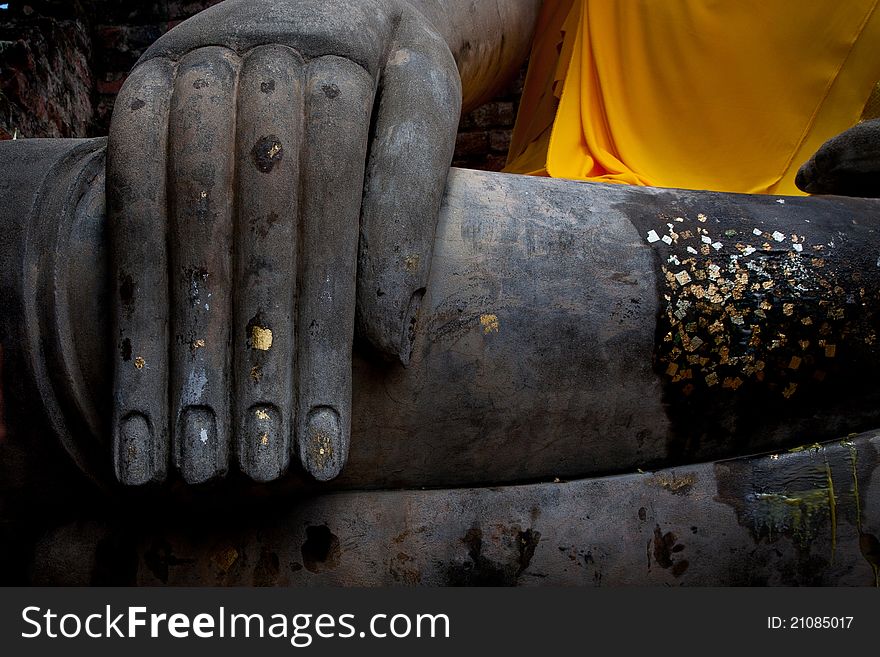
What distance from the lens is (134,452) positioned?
35.1 inches

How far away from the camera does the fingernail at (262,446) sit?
0.89m

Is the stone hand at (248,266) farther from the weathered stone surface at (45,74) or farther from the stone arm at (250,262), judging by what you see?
the weathered stone surface at (45,74)

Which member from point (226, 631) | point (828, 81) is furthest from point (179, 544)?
point (828, 81)

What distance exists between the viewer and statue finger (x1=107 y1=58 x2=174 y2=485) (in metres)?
0.90

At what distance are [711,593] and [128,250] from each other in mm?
669

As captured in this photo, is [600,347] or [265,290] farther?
[600,347]

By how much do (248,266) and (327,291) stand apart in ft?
0.26

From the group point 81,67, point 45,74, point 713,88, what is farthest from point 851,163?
point 81,67

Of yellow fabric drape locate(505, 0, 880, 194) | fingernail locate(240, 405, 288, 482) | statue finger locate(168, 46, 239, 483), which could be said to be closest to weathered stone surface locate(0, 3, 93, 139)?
yellow fabric drape locate(505, 0, 880, 194)

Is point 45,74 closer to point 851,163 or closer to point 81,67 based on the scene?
point 81,67

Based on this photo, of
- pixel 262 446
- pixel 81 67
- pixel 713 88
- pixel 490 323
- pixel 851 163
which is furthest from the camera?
pixel 81 67

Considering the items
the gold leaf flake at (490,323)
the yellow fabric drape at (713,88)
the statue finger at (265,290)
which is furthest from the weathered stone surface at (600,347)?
the yellow fabric drape at (713,88)

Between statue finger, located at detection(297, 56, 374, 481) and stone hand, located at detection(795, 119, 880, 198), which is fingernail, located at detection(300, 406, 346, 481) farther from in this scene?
stone hand, located at detection(795, 119, 880, 198)

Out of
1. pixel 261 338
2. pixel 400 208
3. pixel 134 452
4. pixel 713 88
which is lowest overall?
pixel 134 452
